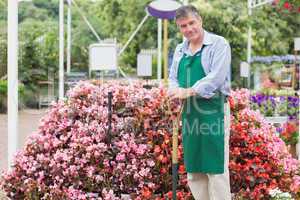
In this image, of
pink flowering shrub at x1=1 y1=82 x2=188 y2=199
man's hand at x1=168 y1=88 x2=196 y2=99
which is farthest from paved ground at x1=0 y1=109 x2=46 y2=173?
man's hand at x1=168 y1=88 x2=196 y2=99

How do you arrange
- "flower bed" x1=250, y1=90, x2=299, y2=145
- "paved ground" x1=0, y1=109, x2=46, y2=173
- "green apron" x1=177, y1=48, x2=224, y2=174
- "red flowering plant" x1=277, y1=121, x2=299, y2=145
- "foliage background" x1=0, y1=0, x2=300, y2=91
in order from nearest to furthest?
1. "green apron" x1=177, y1=48, x2=224, y2=174
2. "red flowering plant" x1=277, y1=121, x2=299, y2=145
3. "paved ground" x1=0, y1=109, x2=46, y2=173
4. "flower bed" x1=250, y1=90, x2=299, y2=145
5. "foliage background" x1=0, y1=0, x2=300, y2=91

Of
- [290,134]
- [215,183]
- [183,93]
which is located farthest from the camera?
[290,134]

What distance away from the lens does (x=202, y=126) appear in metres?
3.84

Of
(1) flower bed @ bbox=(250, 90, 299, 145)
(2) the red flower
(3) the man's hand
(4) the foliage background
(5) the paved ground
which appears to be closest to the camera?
(3) the man's hand

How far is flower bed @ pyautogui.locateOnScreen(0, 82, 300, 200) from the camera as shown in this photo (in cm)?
468

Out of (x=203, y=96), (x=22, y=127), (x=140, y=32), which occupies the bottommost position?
(x=22, y=127)

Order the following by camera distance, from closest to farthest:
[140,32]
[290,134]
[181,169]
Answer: [181,169]
[290,134]
[140,32]

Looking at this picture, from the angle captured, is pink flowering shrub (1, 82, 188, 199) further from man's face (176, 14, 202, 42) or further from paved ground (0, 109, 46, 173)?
paved ground (0, 109, 46, 173)

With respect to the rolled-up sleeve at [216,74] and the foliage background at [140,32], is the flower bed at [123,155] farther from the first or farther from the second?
the foliage background at [140,32]

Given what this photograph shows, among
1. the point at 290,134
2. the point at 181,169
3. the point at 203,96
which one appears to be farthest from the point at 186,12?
the point at 290,134

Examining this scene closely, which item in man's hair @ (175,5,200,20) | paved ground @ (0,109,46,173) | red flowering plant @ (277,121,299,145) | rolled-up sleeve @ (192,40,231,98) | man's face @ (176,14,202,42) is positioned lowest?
paved ground @ (0,109,46,173)

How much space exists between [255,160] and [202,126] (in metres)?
1.13

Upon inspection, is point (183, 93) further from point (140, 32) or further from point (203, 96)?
point (140, 32)

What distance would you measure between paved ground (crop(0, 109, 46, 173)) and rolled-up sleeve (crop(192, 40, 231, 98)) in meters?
4.44
